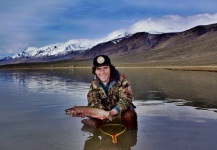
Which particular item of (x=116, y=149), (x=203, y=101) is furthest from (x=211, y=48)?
(x=116, y=149)

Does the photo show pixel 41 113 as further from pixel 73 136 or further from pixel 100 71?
pixel 100 71

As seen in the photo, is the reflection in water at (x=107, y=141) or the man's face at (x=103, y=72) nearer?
the reflection in water at (x=107, y=141)

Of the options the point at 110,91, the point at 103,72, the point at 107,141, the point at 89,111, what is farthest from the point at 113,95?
the point at 107,141

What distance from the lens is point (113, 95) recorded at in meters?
6.69

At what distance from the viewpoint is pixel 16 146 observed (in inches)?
227

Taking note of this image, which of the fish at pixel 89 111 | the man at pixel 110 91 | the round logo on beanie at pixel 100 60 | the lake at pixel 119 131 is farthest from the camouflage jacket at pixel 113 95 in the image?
Result: the lake at pixel 119 131

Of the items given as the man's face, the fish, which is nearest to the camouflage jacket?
the man's face

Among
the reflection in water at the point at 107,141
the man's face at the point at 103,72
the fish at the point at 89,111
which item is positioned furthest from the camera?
the man's face at the point at 103,72

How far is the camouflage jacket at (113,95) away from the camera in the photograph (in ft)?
21.1

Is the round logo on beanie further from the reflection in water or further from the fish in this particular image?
the reflection in water

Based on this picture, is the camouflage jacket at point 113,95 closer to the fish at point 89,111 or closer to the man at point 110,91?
the man at point 110,91

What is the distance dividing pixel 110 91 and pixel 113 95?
0.39 feet

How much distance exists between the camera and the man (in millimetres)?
6328

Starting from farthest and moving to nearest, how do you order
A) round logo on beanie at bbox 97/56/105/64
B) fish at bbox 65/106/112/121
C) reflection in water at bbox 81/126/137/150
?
round logo on beanie at bbox 97/56/105/64 < fish at bbox 65/106/112/121 < reflection in water at bbox 81/126/137/150
